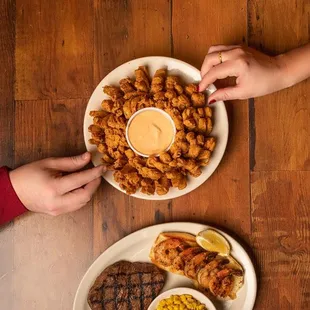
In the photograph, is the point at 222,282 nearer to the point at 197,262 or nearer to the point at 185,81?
the point at 197,262

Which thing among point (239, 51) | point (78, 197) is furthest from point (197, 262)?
point (239, 51)

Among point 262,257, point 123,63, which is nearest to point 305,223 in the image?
point 262,257

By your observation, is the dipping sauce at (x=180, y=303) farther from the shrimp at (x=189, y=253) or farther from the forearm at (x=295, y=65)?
the forearm at (x=295, y=65)

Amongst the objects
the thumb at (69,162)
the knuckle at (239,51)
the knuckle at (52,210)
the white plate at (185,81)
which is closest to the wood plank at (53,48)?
the white plate at (185,81)

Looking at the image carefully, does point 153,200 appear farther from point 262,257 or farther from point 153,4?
point 153,4

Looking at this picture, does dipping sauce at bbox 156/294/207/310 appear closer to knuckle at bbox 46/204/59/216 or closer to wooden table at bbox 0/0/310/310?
wooden table at bbox 0/0/310/310

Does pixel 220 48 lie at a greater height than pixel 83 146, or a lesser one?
greater
